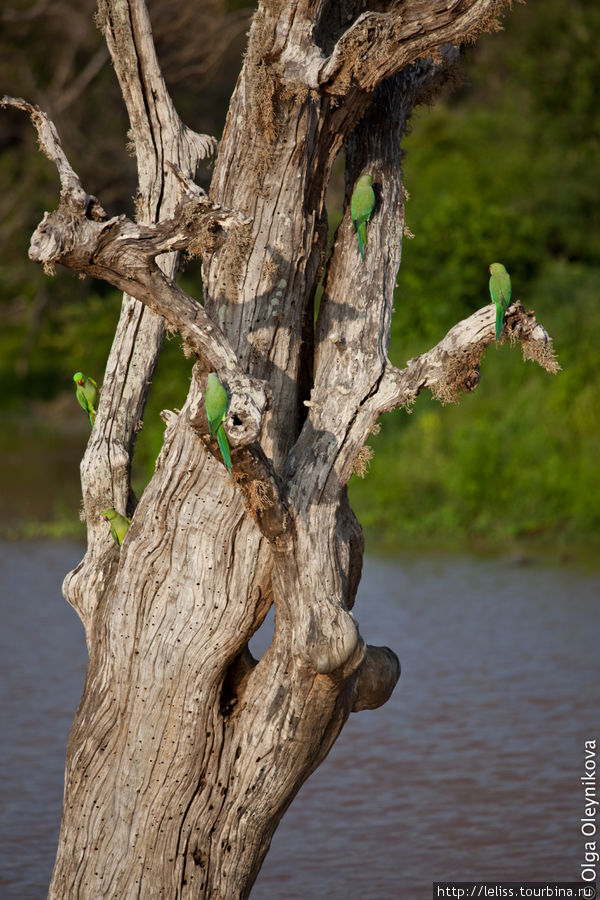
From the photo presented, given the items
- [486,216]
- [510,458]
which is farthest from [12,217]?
[510,458]

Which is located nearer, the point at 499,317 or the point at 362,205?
the point at 499,317

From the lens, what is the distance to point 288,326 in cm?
383

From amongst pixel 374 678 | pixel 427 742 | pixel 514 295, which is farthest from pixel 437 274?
pixel 374 678

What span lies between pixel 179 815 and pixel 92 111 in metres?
18.2

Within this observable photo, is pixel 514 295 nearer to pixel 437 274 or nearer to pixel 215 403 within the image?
pixel 437 274

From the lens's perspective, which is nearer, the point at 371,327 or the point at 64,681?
the point at 371,327

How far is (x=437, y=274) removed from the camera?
46.3 ft

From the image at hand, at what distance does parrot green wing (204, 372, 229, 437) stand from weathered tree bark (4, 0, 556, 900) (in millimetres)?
382

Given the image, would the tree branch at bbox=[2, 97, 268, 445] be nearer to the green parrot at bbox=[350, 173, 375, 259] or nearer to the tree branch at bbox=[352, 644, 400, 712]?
the green parrot at bbox=[350, 173, 375, 259]

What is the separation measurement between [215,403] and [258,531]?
77cm

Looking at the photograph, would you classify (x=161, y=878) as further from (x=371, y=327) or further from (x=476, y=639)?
(x=476, y=639)

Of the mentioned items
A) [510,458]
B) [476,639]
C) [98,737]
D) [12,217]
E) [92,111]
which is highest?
[92,111]

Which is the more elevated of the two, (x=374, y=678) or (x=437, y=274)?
(x=437, y=274)

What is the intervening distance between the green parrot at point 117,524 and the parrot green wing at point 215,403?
101 centimetres
